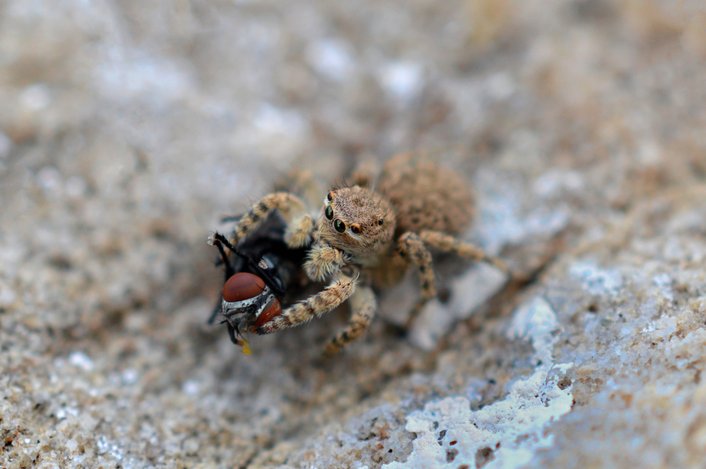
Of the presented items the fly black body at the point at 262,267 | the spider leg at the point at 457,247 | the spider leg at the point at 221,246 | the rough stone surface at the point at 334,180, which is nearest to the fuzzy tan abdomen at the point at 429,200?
the spider leg at the point at 457,247

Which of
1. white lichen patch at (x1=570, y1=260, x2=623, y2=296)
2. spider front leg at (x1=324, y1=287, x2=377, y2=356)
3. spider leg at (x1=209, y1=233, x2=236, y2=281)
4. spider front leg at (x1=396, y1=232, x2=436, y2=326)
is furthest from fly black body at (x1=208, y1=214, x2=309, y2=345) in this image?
white lichen patch at (x1=570, y1=260, x2=623, y2=296)

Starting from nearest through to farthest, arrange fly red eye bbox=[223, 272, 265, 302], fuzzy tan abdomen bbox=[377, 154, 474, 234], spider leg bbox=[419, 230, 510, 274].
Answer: fly red eye bbox=[223, 272, 265, 302], spider leg bbox=[419, 230, 510, 274], fuzzy tan abdomen bbox=[377, 154, 474, 234]

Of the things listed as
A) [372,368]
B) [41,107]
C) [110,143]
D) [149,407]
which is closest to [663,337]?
[372,368]

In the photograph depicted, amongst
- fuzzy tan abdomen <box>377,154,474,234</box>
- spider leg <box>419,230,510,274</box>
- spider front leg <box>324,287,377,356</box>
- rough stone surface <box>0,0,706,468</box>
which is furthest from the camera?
fuzzy tan abdomen <box>377,154,474,234</box>

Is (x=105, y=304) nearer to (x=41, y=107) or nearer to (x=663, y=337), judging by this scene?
(x=41, y=107)

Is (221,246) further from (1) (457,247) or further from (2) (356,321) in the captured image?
(1) (457,247)

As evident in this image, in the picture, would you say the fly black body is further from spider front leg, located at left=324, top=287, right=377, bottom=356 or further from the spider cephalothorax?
spider front leg, located at left=324, top=287, right=377, bottom=356

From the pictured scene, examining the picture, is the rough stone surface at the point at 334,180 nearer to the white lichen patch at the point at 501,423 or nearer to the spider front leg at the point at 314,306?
the white lichen patch at the point at 501,423
